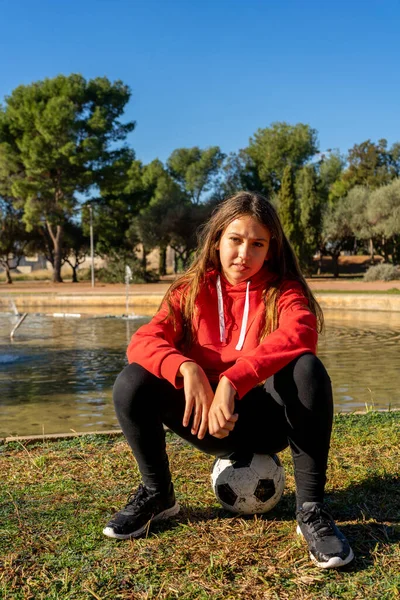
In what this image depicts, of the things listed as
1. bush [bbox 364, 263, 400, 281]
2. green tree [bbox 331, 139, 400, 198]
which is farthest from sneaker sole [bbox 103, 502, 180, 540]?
green tree [bbox 331, 139, 400, 198]

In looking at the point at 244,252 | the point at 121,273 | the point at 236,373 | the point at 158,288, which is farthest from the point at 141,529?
the point at 121,273

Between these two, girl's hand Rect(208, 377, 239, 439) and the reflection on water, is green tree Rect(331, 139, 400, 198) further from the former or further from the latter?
girl's hand Rect(208, 377, 239, 439)

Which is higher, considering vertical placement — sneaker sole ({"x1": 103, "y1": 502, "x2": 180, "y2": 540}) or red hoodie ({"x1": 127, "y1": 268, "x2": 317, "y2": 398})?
red hoodie ({"x1": 127, "y1": 268, "x2": 317, "y2": 398})

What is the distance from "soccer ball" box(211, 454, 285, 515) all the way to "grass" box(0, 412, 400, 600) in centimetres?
5

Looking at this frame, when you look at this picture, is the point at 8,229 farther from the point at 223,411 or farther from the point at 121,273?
the point at 223,411

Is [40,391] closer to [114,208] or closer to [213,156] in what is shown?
[114,208]

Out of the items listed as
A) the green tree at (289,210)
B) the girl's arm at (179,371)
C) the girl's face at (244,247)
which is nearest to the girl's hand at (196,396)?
the girl's arm at (179,371)

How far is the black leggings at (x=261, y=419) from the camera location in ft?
7.17

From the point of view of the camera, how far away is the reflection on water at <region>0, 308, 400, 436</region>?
5227 mm

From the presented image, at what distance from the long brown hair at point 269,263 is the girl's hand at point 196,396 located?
350 millimetres

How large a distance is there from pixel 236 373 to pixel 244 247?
574 millimetres

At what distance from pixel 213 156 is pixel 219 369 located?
200ft

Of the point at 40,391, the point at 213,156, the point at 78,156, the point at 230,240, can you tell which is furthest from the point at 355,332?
the point at 213,156

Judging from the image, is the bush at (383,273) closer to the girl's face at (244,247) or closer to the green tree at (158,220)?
the green tree at (158,220)
